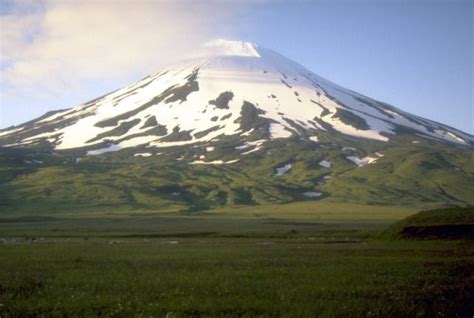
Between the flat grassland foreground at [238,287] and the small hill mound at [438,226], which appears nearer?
the flat grassland foreground at [238,287]

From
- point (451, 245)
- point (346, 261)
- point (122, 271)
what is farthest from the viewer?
point (451, 245)

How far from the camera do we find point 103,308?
1661 centimetres

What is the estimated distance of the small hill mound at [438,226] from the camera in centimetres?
5156

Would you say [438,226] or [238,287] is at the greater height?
[238,287]

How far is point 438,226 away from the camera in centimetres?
5300

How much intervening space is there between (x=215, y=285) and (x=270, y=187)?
172 m

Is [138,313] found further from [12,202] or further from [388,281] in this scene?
[12,202]

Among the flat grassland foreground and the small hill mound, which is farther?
the small hill mound

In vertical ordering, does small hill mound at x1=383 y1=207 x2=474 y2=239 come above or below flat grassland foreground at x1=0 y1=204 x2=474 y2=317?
below

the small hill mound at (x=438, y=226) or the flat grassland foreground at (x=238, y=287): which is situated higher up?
the flat grassland foreground at (x=238, y=287)

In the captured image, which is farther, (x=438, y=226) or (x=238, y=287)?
(x=438, y=226)

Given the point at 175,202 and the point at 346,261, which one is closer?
the point at 346,261

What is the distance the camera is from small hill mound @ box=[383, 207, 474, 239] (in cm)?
5156

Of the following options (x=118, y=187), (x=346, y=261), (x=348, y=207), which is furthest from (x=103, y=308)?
(x=118, y=187)
